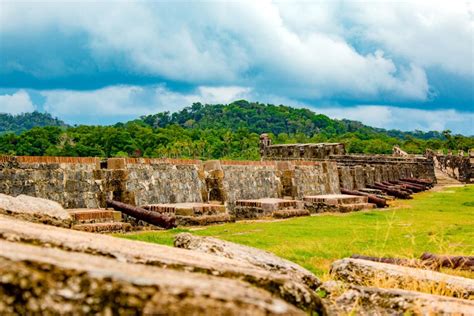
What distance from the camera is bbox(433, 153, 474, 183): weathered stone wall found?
157ft

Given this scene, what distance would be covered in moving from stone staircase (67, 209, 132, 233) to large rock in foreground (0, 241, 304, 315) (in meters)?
7.83

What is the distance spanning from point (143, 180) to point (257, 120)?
176 meters

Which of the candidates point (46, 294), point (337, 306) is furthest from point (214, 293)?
point (337, 306)

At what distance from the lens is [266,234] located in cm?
1105

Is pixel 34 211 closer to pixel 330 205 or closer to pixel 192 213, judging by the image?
pixel 192 213

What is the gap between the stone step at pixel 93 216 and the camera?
10750mm

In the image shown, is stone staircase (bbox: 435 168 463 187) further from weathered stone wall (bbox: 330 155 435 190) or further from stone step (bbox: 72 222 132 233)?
stone step (bbox: 72 222 132 233)

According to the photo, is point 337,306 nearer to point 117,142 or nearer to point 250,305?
point 250,305

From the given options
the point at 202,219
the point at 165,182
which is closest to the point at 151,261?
the point at 202,219

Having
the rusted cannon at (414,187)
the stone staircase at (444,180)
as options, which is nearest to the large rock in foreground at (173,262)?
the rusted cannon at (414,187)

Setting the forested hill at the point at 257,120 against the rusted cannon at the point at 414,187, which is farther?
the forested hill at the point at 257,120

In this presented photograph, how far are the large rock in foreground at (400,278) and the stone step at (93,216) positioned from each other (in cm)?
604

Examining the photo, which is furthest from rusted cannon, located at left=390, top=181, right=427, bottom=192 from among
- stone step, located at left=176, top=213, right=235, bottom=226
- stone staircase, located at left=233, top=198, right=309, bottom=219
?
stone step, located at left=176, top=213, right=235, bottom=226

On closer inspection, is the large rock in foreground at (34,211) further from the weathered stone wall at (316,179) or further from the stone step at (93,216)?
the weathered stone wall at (316,179)
